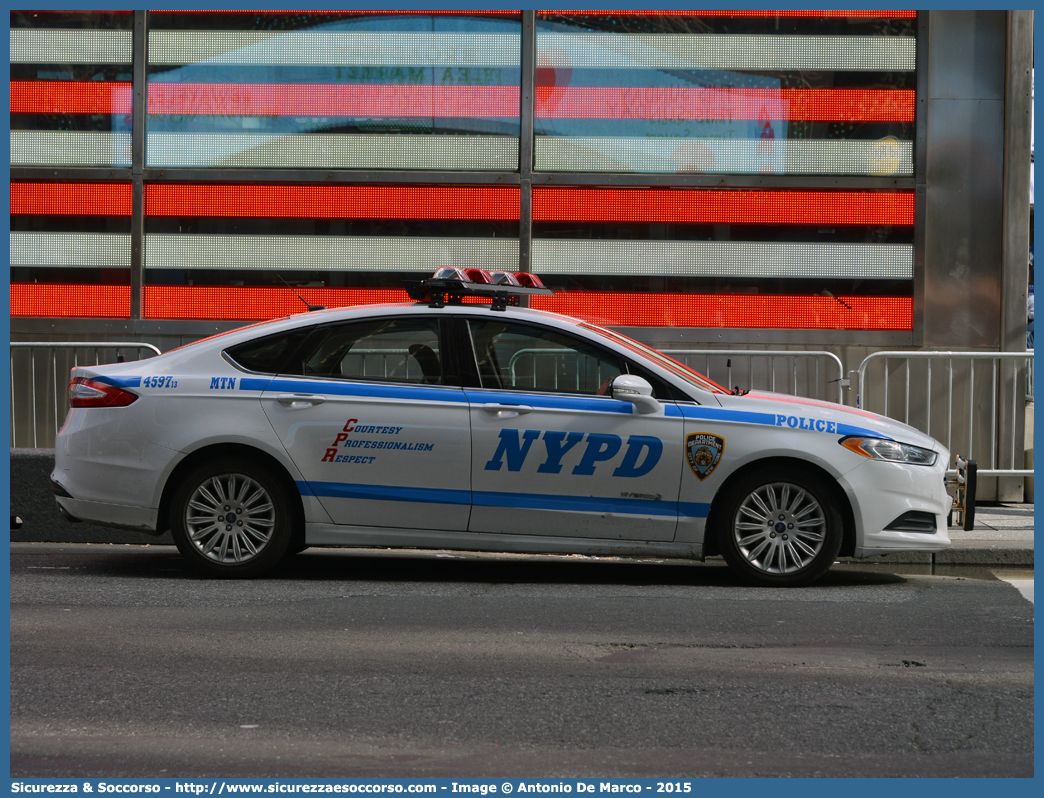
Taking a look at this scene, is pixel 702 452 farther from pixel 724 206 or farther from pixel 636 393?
pixel 724 206

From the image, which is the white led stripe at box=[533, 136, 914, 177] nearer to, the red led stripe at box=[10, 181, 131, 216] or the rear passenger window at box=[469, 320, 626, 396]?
the rear passenger window at box=[469, 320, 626, 396]

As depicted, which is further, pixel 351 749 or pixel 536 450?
pixel 536 450

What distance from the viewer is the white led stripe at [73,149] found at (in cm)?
1181

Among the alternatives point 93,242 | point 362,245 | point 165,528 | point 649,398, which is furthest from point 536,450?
point 93,242

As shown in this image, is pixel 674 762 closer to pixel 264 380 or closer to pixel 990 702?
pixel 990 702

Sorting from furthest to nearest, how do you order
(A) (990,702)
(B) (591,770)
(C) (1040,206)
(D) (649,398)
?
(D) (649,398), (C) (1040,206), (A) (990,702), (B) (591,770)

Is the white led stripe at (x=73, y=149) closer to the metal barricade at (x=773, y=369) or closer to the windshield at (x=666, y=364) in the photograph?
the metal barricade at (x=773, y=369)

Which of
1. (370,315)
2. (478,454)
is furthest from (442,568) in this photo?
(370,315)

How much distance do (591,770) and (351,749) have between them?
812 millimetres

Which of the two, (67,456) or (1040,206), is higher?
(1040,206)

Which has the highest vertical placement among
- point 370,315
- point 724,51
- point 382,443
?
point 724,51

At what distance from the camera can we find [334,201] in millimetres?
11648

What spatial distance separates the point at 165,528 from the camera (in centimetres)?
700

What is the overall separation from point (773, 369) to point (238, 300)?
5.43m
